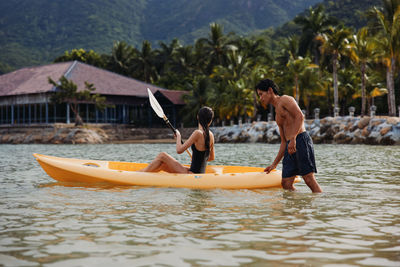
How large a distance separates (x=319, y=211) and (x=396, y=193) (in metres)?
1.98

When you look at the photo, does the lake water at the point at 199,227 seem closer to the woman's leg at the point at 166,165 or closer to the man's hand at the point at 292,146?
the woman's leg at the point at 166,165

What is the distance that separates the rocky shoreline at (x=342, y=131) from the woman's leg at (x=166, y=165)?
1617 cm

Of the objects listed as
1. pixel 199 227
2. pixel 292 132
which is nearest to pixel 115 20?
pixel 292 132

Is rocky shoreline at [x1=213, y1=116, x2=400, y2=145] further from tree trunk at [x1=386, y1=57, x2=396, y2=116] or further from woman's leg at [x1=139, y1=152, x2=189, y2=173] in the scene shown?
woman's leg at [x1=139, y1=152, x2=189, y2=173]

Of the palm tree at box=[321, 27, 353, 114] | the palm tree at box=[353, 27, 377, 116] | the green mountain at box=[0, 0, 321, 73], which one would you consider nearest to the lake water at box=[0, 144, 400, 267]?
the palm tree at box=[353, 27, 377, 116]

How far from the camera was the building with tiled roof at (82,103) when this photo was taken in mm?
36125

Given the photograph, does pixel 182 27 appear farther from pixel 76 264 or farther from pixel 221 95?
pixel 76 264

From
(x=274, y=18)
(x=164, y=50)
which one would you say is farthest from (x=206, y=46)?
(x=274, y=18)

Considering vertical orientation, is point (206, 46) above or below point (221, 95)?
above

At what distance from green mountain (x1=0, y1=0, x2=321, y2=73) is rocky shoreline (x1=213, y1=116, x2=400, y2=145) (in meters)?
55.0

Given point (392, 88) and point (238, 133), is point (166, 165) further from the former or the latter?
point (238, 133)

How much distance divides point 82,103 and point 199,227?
112ft

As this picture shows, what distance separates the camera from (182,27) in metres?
97.2

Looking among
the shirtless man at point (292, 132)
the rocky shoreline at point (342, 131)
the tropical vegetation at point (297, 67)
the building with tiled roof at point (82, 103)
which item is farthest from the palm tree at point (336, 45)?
the shirtless man at point (292, 132)
